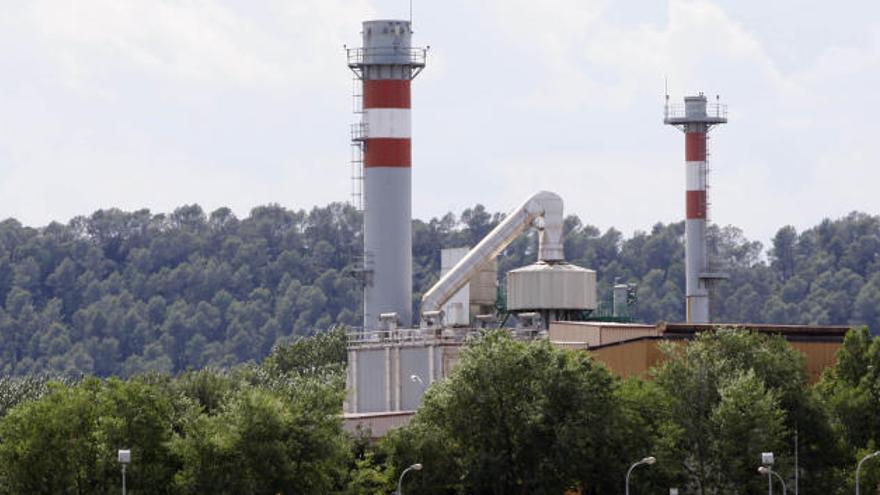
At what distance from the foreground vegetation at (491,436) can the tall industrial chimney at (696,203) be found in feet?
201

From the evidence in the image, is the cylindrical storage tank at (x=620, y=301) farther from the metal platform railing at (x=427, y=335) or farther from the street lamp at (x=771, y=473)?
the street lamp at (x=771, y=473)

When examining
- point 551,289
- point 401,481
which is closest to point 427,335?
point 551,289

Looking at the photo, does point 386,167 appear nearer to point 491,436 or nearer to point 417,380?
point 417,380

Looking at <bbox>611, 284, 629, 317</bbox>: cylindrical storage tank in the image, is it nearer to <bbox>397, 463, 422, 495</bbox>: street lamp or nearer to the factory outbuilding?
the factory outbuilding

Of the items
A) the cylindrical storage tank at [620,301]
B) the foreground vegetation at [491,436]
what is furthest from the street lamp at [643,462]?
the cylindrical storage tank at [620,301]

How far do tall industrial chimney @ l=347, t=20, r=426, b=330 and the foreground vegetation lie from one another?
25513 mm

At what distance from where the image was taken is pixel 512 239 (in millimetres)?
122875

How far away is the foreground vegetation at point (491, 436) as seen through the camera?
89.8 meters

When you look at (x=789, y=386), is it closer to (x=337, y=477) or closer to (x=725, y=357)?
(x=725, y=357)

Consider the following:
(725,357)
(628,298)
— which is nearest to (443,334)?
(725,357)

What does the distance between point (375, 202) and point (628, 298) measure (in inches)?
1399

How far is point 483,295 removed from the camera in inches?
4902

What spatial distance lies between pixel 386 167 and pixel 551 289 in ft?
29.9

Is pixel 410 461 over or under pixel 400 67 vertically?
under
